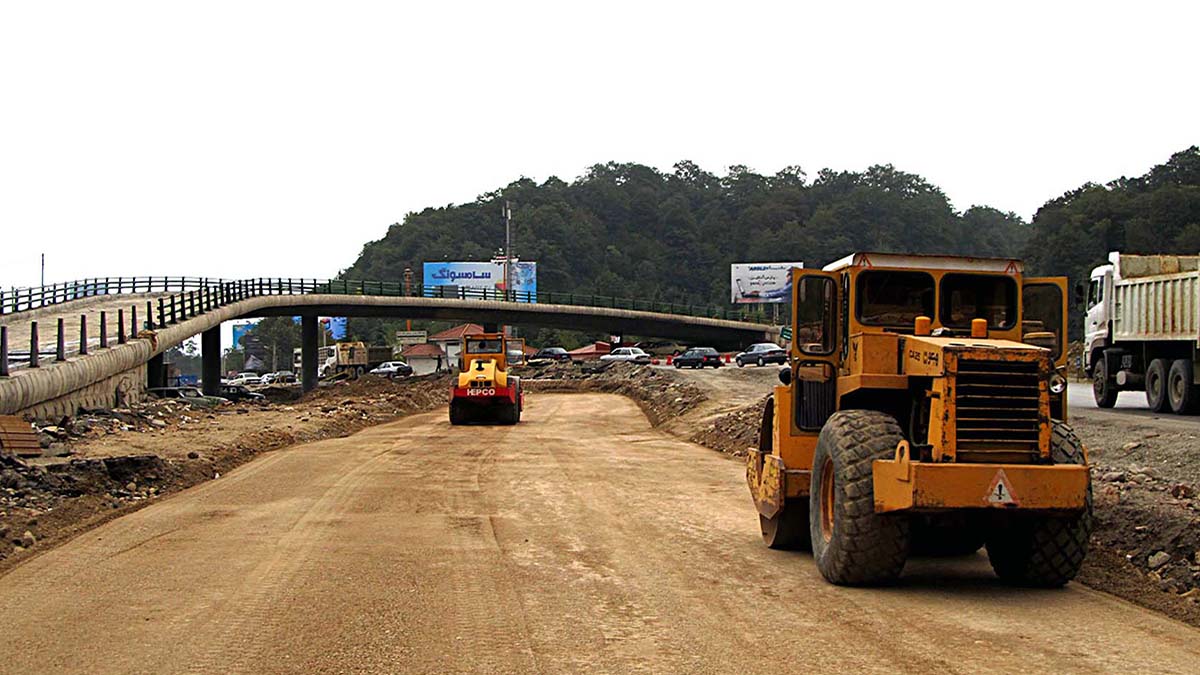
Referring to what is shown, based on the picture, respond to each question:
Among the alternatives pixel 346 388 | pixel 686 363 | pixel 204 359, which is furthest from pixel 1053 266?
pixel 204 359

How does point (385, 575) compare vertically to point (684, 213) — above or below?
below

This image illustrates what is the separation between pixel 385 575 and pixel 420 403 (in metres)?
37.7

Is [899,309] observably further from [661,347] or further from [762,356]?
[661,347]

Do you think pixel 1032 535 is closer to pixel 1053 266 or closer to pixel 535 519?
pixel 535 519

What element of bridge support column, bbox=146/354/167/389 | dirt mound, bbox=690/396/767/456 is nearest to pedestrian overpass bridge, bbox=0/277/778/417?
bridge support column, bbox=146/354/167/389

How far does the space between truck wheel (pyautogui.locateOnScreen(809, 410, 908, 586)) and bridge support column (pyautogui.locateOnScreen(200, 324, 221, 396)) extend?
51.8m

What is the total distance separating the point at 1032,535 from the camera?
921 cm

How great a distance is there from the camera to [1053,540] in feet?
29.9

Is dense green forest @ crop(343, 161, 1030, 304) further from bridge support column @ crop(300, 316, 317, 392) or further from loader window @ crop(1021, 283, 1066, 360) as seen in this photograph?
loader window @ crop(1021, 283, 1066, 360)

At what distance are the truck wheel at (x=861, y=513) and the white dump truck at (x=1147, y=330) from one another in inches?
655

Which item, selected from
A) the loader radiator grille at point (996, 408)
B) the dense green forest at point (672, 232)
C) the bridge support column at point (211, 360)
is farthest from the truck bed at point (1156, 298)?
the dense green forest at point (672, 232)

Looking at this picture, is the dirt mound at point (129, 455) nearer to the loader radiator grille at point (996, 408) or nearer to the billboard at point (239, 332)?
the loader radiator grille at point (996, 408)

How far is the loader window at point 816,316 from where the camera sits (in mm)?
10703

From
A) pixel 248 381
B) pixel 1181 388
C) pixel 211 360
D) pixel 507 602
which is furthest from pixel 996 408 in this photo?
pixel 248 381
